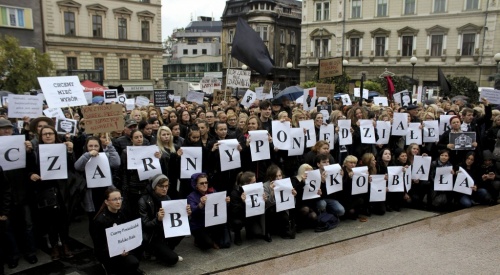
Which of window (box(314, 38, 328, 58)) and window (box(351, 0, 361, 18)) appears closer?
window (box(351, 0, 361, 18))

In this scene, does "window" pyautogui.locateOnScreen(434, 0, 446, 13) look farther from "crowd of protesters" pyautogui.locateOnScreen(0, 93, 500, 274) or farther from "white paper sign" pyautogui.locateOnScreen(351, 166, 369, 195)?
"white paper sign" pyautogui.locateOnScreen(351, 166, 369, 195)

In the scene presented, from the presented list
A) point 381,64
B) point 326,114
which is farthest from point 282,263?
point 381,64

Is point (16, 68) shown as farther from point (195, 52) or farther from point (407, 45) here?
point (195, 52)

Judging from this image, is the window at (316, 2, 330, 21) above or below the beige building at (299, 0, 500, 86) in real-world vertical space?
above

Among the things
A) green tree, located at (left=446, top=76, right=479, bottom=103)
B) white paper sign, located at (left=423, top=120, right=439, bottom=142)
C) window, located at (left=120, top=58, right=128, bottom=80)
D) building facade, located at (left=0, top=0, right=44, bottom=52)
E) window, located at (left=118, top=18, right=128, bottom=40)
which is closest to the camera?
white paper sign, located at (left=423, top=120, right=439, bottom=142)

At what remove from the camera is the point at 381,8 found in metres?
49.2

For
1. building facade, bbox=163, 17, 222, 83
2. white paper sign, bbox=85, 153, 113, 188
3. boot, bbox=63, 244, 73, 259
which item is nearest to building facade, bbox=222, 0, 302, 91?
building facade, bbox=163, 17, 222, 83

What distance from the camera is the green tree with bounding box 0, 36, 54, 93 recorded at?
27422 mm

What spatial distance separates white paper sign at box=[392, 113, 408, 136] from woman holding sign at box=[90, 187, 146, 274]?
19.7 feet

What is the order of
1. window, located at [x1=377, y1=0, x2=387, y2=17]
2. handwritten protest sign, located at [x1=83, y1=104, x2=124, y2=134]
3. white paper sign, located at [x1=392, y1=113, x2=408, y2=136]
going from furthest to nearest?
window, located at [x1=377, y1=0, x2=387, y2=17] → white paper sign, located at [x1=392, y1=113, x2=408, y2=136] → handwritten protest sign, located at [x1=83, y1=104, x2=124, y2=134]

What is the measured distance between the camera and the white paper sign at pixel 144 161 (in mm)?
6250

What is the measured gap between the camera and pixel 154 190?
19.5 ft

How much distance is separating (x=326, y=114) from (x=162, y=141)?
18.2 feet

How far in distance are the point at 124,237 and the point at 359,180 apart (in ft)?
13.9
